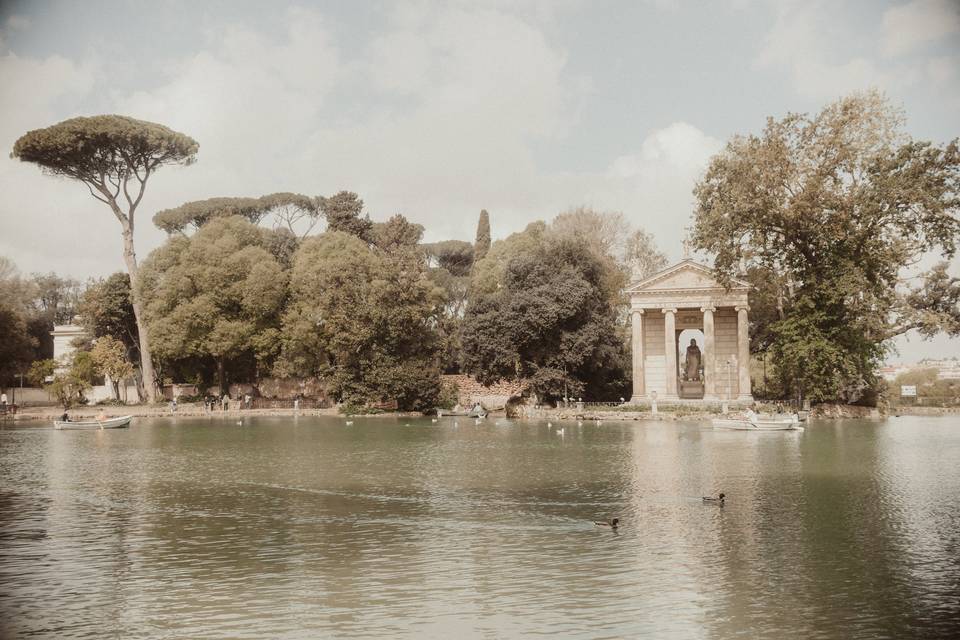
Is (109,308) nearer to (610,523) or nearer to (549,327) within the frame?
(549,327)

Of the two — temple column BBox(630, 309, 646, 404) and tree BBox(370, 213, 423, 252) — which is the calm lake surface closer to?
temple column BBox(630, 309, 646, 404)

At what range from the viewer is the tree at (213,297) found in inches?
2328

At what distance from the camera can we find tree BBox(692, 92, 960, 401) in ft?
147

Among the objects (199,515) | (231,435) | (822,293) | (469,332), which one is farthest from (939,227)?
(199,515)

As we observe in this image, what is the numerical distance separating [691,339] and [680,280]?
6.79m

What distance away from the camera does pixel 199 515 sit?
18438mm

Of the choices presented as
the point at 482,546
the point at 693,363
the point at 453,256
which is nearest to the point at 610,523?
the point at 482,546

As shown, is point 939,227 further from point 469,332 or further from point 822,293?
point 469,332

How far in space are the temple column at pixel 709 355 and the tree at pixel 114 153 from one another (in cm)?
3957

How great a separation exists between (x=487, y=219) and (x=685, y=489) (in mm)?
66958

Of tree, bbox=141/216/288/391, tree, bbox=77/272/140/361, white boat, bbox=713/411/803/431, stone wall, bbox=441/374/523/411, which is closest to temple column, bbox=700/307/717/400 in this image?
stone wall, bbox=441/374/523/411

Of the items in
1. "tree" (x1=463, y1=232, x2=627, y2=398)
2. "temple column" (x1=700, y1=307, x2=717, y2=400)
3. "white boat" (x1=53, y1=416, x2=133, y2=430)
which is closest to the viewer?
"white boat" (x1=53, y1=416, x2=133, y2=430)

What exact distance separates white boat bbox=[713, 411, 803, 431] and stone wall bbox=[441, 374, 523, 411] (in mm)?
21500

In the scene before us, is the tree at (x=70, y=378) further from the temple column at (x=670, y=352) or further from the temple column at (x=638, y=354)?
the temple column at (x=670, y=352)
